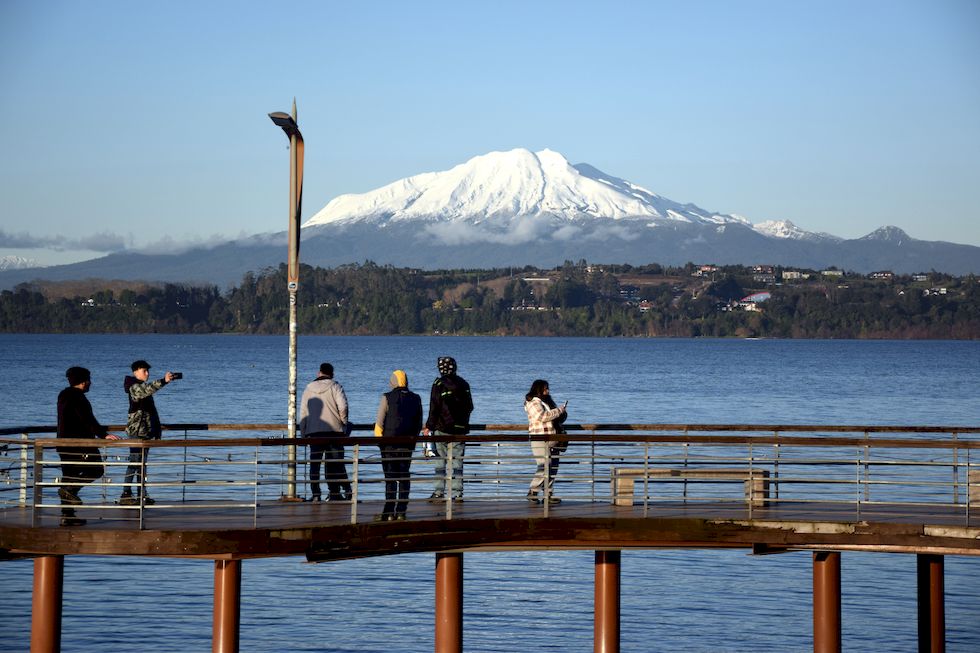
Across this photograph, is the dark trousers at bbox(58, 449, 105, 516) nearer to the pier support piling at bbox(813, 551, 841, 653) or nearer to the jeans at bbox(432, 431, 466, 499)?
the jeans at bbox(432, 431, 466, 499)

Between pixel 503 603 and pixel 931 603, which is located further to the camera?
pixel 503 603

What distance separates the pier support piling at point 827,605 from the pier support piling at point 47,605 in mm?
8577

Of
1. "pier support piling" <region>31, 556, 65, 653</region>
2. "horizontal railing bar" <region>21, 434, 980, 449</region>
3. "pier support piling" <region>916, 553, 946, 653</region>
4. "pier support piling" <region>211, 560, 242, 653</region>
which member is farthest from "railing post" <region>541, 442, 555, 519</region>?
"pier support piling" <region>916, 553, 946, 653</region>

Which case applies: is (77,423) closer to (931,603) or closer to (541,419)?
(541,419)

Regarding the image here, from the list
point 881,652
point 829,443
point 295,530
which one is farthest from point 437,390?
point 881,652

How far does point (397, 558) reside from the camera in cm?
3259

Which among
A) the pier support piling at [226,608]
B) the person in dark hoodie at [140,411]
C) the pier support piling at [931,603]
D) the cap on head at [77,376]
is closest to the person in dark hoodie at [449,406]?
the pier support piling at [226,608]

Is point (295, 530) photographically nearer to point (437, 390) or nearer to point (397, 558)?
point (437, 390)

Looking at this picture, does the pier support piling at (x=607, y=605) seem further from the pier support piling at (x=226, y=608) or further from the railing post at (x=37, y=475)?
the railing post at (x=37, y=475)

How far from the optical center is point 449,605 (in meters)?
16.7

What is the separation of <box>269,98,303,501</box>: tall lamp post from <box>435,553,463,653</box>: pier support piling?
2262mm

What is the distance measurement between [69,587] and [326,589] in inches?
195

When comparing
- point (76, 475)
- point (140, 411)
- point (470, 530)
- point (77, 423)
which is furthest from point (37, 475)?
point (470, 530)

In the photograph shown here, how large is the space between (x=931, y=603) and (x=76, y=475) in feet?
36.3
